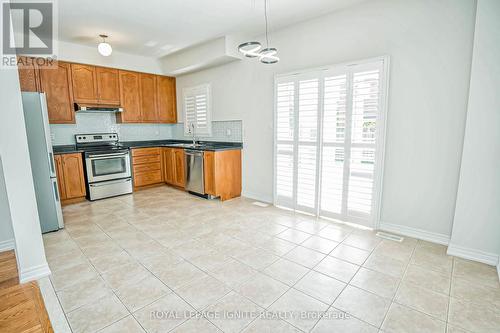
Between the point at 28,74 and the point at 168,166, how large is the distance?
2.72 meters

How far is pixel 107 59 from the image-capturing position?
15.9 feet

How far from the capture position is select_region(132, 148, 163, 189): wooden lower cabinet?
5.11m

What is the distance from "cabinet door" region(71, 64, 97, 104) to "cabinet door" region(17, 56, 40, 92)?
0.52m

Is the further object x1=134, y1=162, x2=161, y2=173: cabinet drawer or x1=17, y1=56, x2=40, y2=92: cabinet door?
x1=134, y1=162, x2=161, y2=173: cabinet drawer

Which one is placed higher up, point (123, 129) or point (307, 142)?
point (123, 129)

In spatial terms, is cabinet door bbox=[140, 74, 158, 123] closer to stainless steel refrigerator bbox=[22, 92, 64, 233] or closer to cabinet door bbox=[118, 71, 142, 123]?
cabinet door bbox=[118, 71, 142, 123]

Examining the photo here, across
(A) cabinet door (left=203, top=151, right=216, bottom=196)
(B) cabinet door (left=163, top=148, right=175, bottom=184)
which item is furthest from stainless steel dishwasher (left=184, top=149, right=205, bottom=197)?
(B) cabinet door (left=163, top=148, right=175, bottom=184)

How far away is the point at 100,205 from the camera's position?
4.25 meters

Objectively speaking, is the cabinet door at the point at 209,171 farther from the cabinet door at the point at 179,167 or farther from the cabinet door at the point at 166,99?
the cabinet door at the point at 166,99

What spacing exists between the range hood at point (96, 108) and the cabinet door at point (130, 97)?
145 mm

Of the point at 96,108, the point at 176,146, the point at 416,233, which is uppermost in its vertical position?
the point at 96,108

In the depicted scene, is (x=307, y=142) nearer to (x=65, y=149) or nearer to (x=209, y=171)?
(x=209, y=171)

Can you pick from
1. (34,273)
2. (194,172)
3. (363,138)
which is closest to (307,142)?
(363,138)

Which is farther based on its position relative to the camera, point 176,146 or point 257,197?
point 176,146
